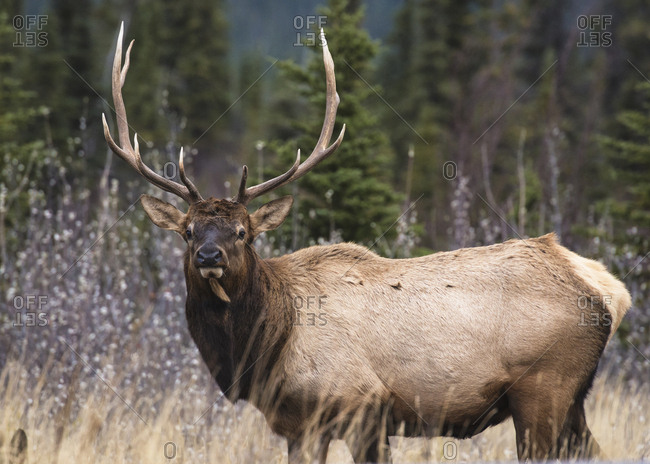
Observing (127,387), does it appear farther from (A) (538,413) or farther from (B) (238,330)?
(A) (538,413)

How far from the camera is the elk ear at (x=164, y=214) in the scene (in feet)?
18.4

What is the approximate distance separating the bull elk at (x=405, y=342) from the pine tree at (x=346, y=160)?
362cm

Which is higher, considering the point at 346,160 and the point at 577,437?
the point at 346,160

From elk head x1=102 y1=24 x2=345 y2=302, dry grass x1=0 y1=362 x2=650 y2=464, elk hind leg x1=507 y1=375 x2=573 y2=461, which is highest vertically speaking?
elk head x1=102 y1=24 x2=345 y2=302

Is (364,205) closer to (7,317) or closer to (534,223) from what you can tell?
(534,223)

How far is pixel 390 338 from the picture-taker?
17.3 feet

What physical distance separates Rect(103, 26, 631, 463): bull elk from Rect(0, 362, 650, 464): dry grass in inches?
23.3

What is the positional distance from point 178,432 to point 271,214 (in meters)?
1.69

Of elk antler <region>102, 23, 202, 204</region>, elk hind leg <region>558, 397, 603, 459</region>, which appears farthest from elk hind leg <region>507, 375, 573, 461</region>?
elk antler <region>102, 23, 202, 204</region>

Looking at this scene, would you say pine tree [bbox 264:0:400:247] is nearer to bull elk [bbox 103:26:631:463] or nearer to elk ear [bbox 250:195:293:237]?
elk ear [bbox 250:195:293:237]

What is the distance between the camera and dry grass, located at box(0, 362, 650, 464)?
17.4 ft

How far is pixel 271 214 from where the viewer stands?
5.68 metres

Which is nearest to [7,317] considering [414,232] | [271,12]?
[414,232]

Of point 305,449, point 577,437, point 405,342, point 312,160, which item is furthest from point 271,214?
point 577,437
